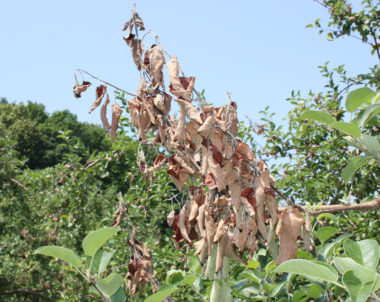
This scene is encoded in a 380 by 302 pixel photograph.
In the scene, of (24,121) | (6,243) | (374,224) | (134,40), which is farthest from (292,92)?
(24,121)

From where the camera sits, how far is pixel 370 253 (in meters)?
0.98

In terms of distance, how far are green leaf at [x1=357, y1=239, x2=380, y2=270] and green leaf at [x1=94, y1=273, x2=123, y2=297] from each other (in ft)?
1.76

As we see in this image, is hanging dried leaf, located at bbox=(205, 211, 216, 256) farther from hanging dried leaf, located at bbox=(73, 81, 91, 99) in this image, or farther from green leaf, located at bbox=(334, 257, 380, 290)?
hanging dried leaf, located at bbox=(73, 81, 91, 99)

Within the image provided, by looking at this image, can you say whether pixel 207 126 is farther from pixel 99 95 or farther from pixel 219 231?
pixel 99 95

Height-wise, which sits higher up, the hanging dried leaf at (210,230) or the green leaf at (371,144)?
the green leaf at (371,144)

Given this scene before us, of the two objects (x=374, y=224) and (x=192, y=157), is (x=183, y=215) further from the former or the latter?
(x=374, y=224)

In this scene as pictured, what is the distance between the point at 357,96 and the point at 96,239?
0.64m

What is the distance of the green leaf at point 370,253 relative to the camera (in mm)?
963

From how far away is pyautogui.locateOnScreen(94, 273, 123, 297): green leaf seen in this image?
3.02ft

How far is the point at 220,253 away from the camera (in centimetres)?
101

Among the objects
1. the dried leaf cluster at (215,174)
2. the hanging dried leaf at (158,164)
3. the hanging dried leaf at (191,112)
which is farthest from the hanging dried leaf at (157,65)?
the hanging dried leaf at (158,164)

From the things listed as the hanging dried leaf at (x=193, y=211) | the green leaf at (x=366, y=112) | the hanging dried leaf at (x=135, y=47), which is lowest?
the hanging dried leaf at (x=193, y=211)

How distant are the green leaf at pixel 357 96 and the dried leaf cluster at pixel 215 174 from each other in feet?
0.79

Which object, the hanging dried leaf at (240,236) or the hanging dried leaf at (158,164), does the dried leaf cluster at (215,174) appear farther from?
the hanging dried leaf at (158,164)
